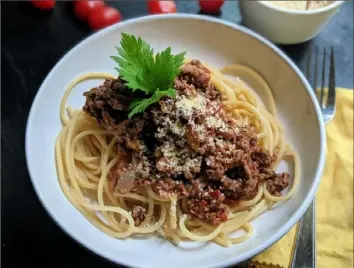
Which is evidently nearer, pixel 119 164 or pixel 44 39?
pixel 119 164

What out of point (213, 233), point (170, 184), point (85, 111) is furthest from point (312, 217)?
point (85, 111)

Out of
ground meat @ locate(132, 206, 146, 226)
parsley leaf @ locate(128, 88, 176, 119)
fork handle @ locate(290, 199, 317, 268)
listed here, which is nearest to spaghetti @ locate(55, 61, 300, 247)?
ground meat @ locate(132, 206, 146, 226)

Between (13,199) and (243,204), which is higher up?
(243,204)

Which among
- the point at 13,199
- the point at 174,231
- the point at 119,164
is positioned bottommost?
the point at 13,199

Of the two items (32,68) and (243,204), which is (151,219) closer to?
(243,204)

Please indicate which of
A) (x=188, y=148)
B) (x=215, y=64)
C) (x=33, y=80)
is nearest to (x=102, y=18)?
(x=33, y=80)

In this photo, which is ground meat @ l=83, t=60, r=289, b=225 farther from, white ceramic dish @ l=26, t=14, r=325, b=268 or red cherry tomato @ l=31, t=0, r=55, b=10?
red cherry tomato @ l=31, t=0, r=55, b=10

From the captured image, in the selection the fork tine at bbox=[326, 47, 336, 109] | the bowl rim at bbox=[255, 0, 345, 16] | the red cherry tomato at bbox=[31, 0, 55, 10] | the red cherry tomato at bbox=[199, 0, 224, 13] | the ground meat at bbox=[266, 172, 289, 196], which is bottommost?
the ground meat at bbox=[266, 172, 289, 196]

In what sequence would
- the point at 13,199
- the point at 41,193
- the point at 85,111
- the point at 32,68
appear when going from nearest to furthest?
the point at 41,193
the point at 85,111
the point at 13,199
the point at 32,68
